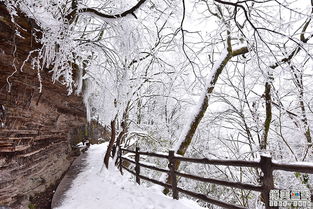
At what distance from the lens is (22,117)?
344 cm

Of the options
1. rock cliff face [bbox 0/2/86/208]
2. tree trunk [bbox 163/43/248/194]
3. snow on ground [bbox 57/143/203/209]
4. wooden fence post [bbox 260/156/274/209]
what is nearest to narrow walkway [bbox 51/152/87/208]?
snow on ground [bbox 57/143/203/209]

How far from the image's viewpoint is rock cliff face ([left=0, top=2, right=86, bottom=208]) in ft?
9.41

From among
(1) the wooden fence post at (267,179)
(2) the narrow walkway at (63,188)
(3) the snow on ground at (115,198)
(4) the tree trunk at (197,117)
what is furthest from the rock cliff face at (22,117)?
(1) the wooden fence post at (267,179)

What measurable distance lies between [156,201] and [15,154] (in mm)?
2725

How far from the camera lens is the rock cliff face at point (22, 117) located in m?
2.87

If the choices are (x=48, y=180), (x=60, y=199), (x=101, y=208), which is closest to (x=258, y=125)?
(x=101, y=208)

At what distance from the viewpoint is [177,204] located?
3785 mm

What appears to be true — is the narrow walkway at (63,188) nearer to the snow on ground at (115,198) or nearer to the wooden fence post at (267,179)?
the snow on ground at (115,198)

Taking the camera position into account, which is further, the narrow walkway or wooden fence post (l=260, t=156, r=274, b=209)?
the narrow walkway

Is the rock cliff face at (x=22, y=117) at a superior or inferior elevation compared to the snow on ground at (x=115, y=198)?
superior

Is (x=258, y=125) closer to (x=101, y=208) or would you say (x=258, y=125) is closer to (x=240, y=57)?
(x=240, y=57)

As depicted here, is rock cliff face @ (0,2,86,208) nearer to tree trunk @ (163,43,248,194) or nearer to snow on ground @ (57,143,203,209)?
snow on ground @ (57,143,203,209)

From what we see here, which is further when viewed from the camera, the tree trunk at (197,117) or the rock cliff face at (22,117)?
the tree trunk at (197,117)

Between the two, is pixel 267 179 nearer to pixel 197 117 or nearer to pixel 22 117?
pixel 197 117
